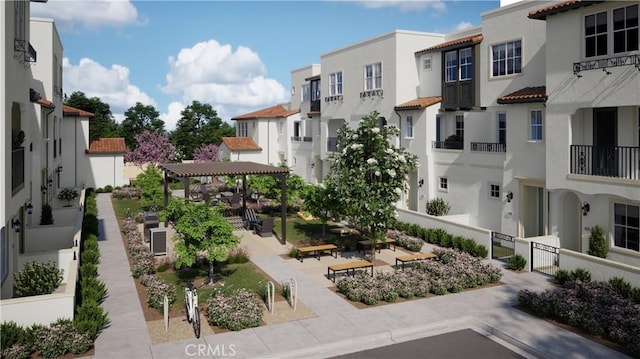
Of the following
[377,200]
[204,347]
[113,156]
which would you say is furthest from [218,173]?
[113,156]

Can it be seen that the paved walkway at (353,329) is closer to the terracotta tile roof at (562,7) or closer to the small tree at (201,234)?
the small tree at (201,234)

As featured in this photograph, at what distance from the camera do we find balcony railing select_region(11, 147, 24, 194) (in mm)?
14633

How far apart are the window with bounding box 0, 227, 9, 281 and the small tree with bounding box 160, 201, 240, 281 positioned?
15.5 feet

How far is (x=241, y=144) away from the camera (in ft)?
174

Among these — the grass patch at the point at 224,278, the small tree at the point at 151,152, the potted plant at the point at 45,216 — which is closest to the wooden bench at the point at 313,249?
the grass patch at the point at 224,278

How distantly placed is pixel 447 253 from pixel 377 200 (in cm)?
342

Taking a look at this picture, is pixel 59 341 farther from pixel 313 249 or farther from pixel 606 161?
pixel 606 161

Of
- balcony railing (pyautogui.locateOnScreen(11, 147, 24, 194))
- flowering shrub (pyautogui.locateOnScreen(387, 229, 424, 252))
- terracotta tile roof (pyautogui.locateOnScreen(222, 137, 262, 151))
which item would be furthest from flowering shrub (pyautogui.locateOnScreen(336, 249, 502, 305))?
terracotta tile roof (pyautogui.locateOnScreen(222, 137, 262, 151))

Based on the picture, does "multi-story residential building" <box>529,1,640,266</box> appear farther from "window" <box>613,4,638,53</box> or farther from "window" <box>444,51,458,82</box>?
"window" <box>444,51,458,82</box>

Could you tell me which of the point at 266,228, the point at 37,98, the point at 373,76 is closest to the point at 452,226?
the point at 266,228

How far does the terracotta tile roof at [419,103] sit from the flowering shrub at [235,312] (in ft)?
57.6

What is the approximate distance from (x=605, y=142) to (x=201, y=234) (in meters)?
15.4

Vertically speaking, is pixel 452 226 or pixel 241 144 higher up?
pixel 241 144

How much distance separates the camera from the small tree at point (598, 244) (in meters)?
19.3
